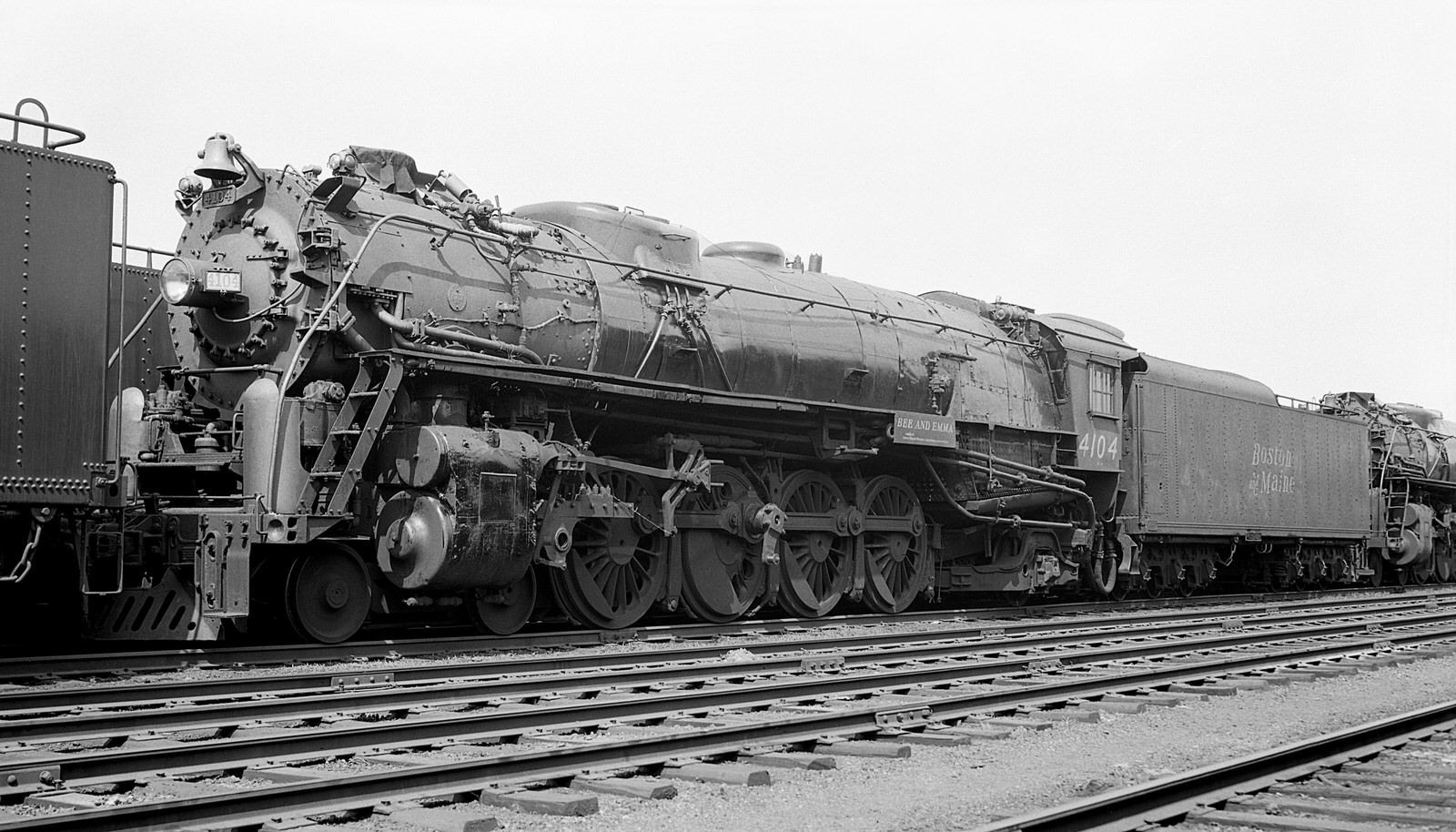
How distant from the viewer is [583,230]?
1358 cm

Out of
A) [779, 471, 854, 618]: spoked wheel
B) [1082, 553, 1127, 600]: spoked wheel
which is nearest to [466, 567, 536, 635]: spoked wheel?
[779, 471, 854, 618]: spoked wheel

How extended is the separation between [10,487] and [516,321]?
4.70 meters

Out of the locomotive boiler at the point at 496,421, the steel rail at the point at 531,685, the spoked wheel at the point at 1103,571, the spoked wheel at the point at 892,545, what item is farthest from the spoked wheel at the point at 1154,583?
the steel rail at the point at 531,685

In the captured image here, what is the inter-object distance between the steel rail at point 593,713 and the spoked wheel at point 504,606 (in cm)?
343

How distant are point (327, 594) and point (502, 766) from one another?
17.9 ft

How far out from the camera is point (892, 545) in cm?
1627

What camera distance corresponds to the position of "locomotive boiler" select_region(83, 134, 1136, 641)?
10391 millimetres

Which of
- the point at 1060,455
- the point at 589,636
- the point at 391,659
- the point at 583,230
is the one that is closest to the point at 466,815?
the point at 391,659

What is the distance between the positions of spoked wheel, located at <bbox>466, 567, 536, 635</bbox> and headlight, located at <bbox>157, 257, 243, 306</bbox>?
10.5 feet

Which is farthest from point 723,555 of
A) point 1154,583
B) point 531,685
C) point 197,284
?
point 1154,583

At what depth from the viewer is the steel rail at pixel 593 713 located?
19.0 ft

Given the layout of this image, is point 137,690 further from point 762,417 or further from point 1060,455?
point 1060,455

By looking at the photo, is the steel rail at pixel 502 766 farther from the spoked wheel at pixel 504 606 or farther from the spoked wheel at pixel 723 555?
the spoked wheel at pixel 723 555

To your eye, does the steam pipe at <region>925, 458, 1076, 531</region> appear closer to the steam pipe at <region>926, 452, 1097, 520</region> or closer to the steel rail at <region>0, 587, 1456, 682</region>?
the steam pipe at <region>926, 452, 1097, 520</region>
